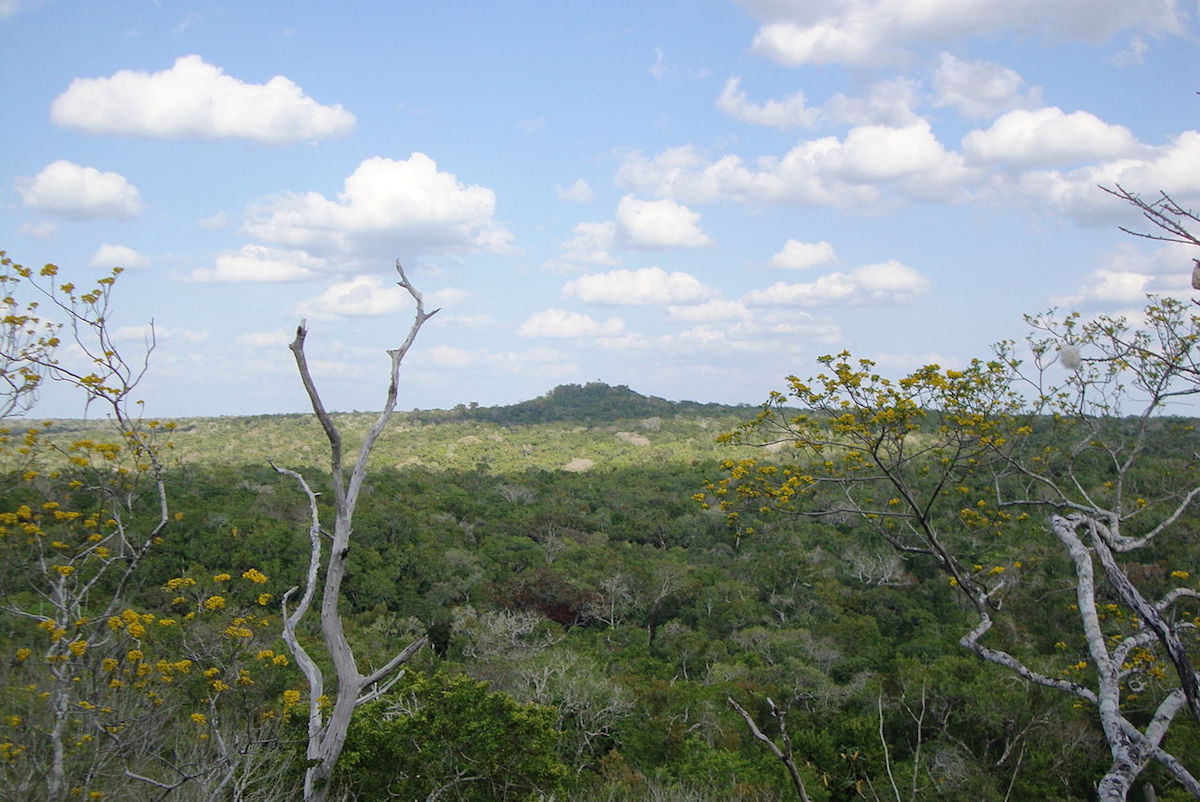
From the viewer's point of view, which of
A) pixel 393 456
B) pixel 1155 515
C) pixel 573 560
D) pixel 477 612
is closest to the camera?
pixel 1155 515

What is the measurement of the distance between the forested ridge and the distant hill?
33.3 meters

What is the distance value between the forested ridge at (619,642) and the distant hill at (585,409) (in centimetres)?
3330

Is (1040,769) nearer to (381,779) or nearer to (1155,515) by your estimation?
(1155,515)

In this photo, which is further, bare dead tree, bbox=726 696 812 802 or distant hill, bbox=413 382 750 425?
distant hill, bbox=413 382 750 425

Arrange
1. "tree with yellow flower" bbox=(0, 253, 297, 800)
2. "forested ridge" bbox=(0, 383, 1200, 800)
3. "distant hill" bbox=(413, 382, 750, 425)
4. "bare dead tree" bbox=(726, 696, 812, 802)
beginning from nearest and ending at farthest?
"bare dead tree" bbox=(726, 696, 812, 802)
"tree with yellow flower" bbox=(0, 253, 297, 800)
"forested ridge" bbox=(0, 383, 1200, 800)
"distant hill" bbox=(413, 382, 750, 425)

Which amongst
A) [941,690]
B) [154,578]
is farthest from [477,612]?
[941,690]

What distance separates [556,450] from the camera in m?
62.7

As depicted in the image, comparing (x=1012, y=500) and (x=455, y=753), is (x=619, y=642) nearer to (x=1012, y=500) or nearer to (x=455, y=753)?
(x=455, y=753)

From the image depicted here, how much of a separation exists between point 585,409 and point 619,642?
60.2 m

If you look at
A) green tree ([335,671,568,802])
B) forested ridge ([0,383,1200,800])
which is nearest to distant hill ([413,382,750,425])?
forested ridge ([0,383,1200,800])

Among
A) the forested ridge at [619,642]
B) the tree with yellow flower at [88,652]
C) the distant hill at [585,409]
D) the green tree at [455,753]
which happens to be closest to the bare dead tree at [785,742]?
the forested ridge at [619,642]

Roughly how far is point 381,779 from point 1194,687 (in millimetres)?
7049

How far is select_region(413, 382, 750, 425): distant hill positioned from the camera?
78188 mm

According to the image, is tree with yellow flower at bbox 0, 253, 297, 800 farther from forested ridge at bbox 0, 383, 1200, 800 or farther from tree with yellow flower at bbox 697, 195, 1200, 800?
tree with yellow flower at bbox 697, 195, 1200, 800
